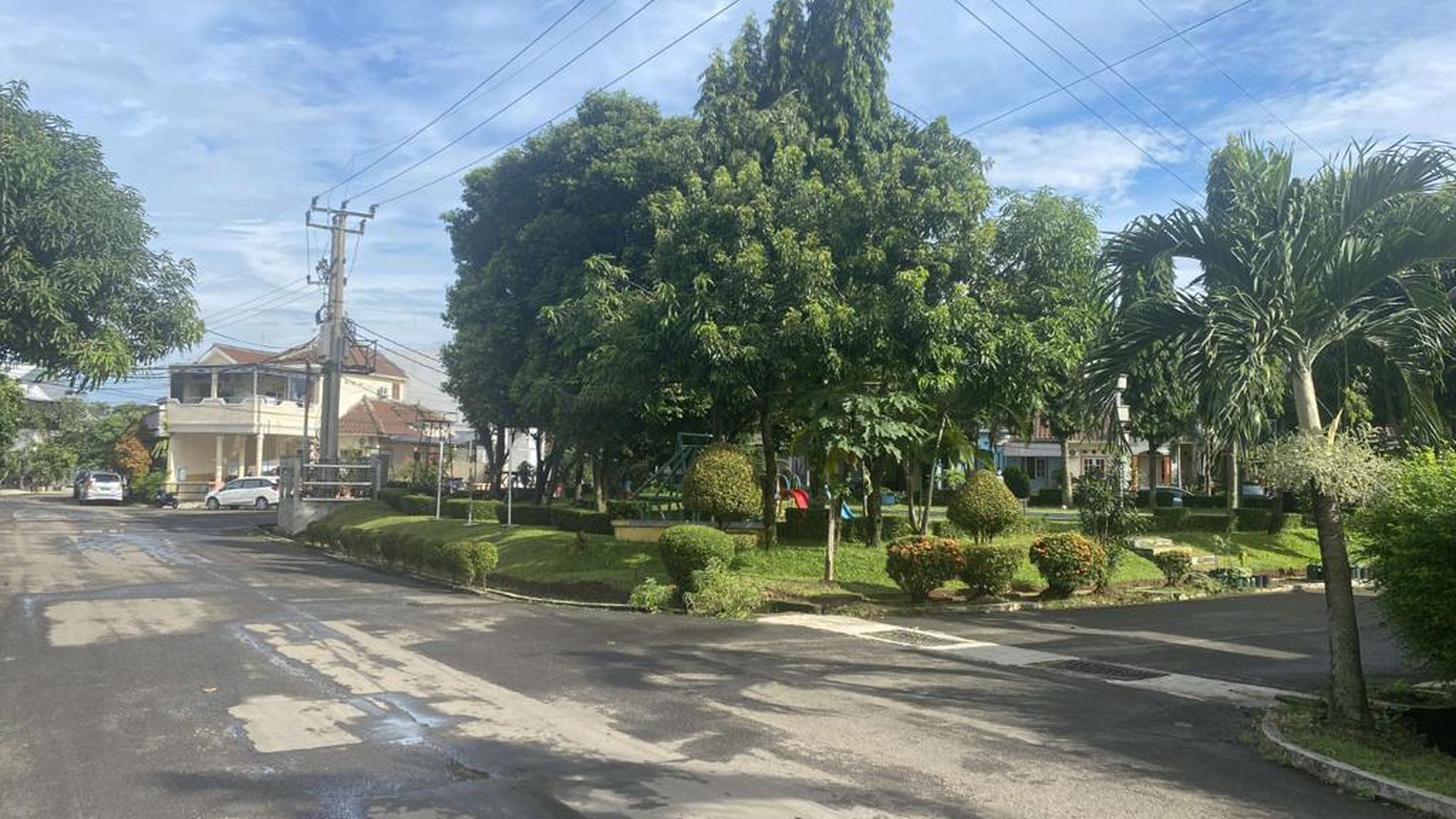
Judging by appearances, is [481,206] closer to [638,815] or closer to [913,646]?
[913,646]

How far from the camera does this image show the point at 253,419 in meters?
51.6

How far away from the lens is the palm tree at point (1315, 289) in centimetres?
830

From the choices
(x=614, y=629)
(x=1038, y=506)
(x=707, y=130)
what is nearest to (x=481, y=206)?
(x=707, y=130)

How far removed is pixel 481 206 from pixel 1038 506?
29519 millimetres

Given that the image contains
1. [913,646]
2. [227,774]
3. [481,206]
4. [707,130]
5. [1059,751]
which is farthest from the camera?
[481,206]

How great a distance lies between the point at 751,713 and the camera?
840 centimetres

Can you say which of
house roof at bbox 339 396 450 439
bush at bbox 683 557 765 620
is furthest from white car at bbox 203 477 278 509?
bush at bbox 683 557 765 620

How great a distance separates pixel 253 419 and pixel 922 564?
145 ft

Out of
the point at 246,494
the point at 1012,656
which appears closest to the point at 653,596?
the point at 1012,656

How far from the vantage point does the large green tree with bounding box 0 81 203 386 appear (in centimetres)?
1117

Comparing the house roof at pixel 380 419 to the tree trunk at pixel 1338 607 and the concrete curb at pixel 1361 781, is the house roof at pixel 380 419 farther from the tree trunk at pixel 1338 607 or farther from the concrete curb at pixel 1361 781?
the concrete curb at pixel 1361 781

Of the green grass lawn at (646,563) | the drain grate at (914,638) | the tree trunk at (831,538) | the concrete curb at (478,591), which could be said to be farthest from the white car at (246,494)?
the drain grate at (914,638)

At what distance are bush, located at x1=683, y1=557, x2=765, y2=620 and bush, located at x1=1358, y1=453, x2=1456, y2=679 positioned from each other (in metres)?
8.61

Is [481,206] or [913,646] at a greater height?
[481,206]
